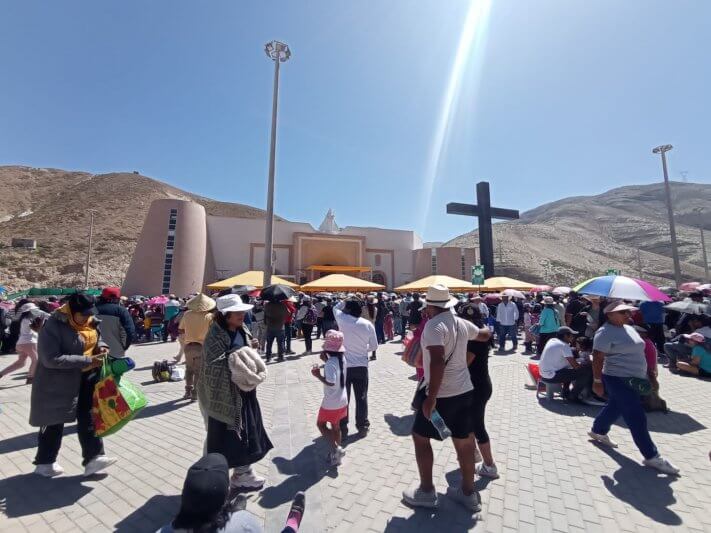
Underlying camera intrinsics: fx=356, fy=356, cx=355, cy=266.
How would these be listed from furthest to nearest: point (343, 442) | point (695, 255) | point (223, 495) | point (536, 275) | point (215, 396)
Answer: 1. point (695, 255)
2. point (536, 275)
3. point (343, 442)
4. point (215, 396)
5. point (223, 495)

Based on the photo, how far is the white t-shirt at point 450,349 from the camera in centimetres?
270

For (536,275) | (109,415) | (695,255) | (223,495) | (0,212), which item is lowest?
(109,415)

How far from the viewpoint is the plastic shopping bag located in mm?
3248

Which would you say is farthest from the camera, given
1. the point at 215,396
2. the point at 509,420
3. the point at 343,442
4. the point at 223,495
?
the point at 509,420

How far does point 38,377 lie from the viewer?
317 cm

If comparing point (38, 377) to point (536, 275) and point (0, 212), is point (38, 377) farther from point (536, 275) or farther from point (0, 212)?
point (0, 212)

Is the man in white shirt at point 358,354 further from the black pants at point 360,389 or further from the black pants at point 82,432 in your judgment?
the black pants at point 82,432

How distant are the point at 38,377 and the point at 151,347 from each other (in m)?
9.71

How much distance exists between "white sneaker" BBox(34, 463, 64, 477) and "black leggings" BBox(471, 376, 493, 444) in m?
3.95

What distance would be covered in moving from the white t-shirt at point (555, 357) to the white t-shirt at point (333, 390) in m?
3.77

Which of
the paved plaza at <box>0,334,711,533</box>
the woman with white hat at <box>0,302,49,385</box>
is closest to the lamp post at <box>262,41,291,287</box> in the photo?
the woman with white hat at <box>0,302,49,385</box>

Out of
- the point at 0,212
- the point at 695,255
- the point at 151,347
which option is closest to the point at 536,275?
the point at 695,255

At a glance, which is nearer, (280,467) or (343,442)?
(280,467)

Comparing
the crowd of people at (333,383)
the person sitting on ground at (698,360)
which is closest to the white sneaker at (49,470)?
the crowd of people at (333,383)
